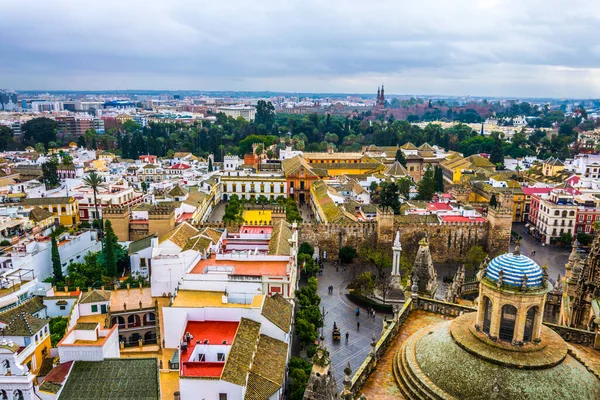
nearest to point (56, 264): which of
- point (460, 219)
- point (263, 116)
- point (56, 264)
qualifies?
point (56, 264)

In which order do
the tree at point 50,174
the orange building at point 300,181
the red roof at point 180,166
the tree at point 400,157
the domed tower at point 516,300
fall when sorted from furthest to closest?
the tree at point 400,157
the red roof at point 180,166
the orange building at point 300,181
the tree at point 50,174
the domed tower at point 516,300

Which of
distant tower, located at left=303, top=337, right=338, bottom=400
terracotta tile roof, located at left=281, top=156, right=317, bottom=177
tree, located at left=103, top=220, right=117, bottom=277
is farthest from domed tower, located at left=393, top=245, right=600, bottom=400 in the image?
terracotta tile roof, located at left=281, top=156, right=317, bottom=177

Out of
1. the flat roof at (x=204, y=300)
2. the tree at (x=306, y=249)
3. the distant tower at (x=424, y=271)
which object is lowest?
the tree at (x=306, y=249)

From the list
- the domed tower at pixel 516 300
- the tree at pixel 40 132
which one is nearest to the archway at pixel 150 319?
the domed tower at pixel 516 300

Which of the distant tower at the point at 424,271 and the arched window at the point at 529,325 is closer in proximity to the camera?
the arched window at the point at 529,325

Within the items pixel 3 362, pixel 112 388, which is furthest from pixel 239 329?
pixel 3 362

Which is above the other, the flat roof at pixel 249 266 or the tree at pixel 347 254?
the flat roof at pixel 249 266

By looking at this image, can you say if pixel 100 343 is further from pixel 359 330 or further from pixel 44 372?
pixel 359 330

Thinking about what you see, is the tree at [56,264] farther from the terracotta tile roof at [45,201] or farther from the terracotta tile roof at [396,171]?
the terracotta tile roof at [396,171]
